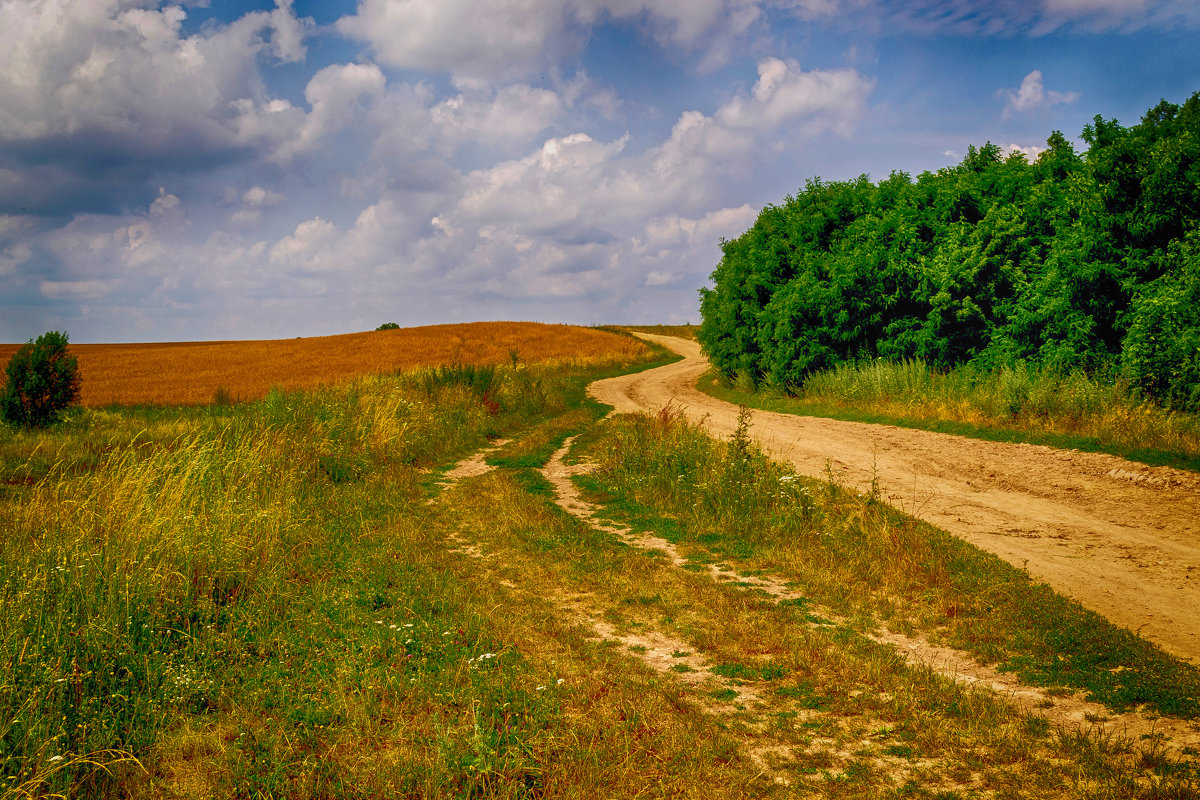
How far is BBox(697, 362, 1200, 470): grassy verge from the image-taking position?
1213cm

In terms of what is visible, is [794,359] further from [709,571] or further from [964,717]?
[964,717]

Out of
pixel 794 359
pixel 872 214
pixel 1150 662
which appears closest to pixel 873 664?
pixel 1150 662

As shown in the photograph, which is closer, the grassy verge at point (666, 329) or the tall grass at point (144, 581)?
the tall grass at point (144, 581)

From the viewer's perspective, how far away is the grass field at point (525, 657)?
387cm

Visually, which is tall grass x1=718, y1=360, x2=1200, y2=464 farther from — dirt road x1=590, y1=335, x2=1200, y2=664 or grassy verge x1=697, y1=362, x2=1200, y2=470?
dirt road x1=590, y1=335, x2=1200, y2=664

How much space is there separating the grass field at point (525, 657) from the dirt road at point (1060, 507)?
73 cm

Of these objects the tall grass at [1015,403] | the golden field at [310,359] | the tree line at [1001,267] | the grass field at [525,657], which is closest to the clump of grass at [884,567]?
the grass field at [525,657]

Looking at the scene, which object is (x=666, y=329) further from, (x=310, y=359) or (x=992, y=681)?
(x=992, y=681)

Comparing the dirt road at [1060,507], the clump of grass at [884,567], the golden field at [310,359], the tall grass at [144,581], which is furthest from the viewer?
the golden field at [310,359]

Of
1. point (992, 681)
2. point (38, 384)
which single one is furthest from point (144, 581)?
point (38, 384)

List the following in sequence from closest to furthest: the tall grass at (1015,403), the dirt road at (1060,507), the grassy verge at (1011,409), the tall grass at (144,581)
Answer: the tall grass at (144,581), the dirt road at (1060,507), the grassy verge at (1011,409), the tall grass at (1015,403)

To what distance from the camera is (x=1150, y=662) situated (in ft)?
16.7

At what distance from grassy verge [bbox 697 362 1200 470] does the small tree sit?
23.3m

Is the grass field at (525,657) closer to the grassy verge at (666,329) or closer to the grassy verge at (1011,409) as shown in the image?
the grassy verge at (1011,409)
